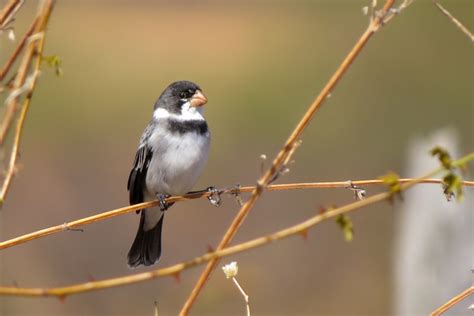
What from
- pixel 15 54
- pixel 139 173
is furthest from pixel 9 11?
pixel 139 173

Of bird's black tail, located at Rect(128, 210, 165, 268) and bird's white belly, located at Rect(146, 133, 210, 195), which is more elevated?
bird's white belly, located at Rect(146, 133, 210, 195)

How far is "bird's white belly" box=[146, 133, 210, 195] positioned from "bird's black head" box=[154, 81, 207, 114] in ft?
0.55

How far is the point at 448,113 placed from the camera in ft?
37.3

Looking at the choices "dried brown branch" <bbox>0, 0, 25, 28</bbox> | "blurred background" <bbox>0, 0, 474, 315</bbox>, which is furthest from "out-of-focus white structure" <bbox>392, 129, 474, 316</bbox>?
"dried brown branch" <bbox>0, 0, 25, 28</bbox>

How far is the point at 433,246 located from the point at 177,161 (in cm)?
258

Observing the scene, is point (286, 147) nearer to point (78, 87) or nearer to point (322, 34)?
point (78, 87)

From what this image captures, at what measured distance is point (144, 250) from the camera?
14.1 ft

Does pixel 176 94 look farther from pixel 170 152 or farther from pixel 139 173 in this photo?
pixel 139 173

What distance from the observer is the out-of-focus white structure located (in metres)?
5.40

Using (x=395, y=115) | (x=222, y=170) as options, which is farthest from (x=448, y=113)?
(x=222, y=170)

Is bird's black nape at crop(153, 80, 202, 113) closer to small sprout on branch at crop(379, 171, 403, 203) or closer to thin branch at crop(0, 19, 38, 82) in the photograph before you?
thin branch at crop(0, 19, 38, 82)

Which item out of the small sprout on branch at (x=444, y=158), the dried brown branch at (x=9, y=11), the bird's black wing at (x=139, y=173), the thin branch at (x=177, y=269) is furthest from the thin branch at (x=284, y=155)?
the bird's black wing at (x=139, y=173)

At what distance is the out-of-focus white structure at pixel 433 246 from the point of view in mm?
5402

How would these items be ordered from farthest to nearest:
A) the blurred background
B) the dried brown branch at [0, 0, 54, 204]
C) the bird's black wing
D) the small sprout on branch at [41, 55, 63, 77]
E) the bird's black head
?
the blurred background, the bird's black wing, the bird's black head, the small sprout on branch at [41, 55, 63, 77], the dried brown branch at [0, 0, 54, 204]
